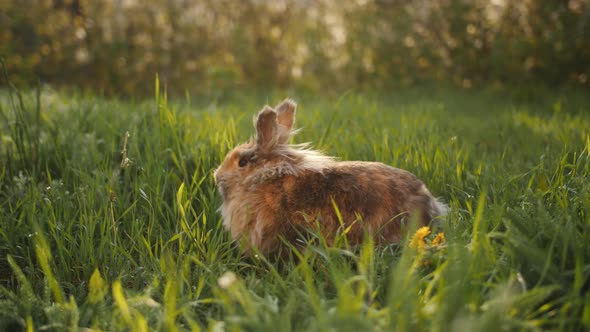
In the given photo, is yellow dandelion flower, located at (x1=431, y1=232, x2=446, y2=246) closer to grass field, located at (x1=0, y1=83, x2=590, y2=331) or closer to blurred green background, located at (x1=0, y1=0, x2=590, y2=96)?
grass field, located at (x1=0, y1=83, x2=590, y2=331)

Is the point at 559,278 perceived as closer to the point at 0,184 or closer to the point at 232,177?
the point at 232,177

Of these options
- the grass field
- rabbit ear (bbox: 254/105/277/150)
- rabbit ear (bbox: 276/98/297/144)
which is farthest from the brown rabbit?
rabbit ear (bbox: 276/98/297/144)

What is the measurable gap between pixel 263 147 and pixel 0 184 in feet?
5.30

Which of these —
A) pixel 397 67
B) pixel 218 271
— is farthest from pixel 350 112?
pixel 397 67

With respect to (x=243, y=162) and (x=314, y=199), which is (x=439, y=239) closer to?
(x=314, y=199)

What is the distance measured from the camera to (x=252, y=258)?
2316mm

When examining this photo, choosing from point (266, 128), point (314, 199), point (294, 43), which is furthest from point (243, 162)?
point (294, 43)

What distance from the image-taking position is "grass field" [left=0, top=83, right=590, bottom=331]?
1550mm

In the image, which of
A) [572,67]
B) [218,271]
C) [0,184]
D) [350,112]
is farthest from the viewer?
[572,67]

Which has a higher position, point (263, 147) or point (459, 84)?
point (263, 147)

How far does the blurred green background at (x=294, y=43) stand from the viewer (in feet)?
24.2

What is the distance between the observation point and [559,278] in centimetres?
165

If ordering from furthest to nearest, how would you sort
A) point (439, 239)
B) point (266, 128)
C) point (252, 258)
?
point (266, 128), point (252, 258), point (439, 239)

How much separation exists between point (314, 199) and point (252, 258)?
40 cm
